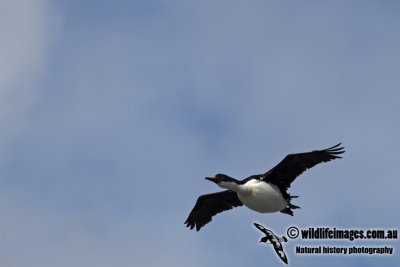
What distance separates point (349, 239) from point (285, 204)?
3347mm

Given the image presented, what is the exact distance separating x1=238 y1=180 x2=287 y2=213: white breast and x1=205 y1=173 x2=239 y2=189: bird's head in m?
0.44

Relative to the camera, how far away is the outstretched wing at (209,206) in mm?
47688

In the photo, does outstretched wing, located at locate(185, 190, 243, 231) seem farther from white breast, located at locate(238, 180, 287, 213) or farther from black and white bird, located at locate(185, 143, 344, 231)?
white breast, located at locate(238, 180, 287, 213)

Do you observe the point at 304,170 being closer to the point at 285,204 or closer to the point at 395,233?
the point at 285,204

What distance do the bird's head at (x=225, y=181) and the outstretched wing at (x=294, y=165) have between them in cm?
151

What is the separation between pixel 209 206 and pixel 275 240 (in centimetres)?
437

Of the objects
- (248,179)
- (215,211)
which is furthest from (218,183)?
(215,211)

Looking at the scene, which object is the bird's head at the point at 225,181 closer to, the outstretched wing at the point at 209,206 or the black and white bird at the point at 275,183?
the black and white bird at the point at 275,183

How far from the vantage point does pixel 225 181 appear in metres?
43.9

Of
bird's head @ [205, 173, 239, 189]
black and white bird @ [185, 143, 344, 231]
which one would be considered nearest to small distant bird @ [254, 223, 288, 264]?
black and white bird @ [185, 143, 344, 231]

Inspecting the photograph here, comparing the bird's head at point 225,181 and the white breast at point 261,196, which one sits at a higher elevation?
the bird's head at point 225,181

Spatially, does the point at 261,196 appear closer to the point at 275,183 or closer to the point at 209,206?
the point at 275,183

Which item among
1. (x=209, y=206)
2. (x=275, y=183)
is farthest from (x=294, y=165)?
(x=209, y=206)

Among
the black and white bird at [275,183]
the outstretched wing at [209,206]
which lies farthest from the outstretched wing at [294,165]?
the outstretched wing at [209,206]
